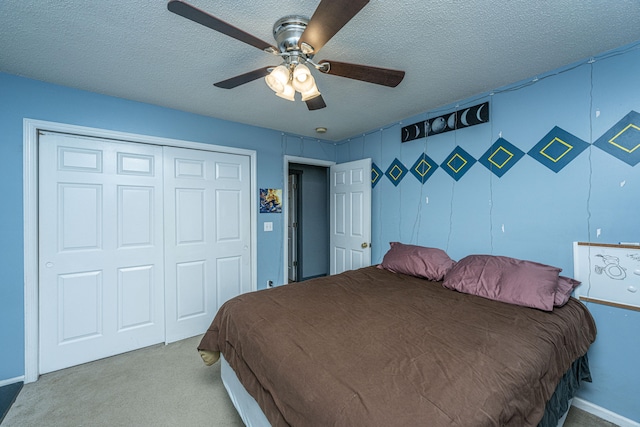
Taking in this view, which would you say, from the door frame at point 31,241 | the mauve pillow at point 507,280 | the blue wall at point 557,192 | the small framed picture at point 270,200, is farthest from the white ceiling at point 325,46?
the mauve pillow at point 507,280

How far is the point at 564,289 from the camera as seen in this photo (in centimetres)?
173

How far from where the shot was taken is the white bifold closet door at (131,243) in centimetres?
219

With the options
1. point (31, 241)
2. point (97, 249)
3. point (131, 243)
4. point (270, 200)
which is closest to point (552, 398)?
point (270, 200)

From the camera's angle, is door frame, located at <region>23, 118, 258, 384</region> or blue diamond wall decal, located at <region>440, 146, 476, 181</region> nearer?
door frame, located at <region>23, 118, 258, 384</region>

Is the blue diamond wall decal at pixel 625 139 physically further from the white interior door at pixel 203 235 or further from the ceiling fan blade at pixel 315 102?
the white interior door at pixel 203 235

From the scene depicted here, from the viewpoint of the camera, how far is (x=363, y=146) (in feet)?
11.7

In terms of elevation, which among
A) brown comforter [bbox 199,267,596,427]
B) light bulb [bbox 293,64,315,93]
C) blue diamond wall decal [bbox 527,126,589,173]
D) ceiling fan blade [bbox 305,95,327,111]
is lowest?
brown comforter [bbox 199,267,596,427]

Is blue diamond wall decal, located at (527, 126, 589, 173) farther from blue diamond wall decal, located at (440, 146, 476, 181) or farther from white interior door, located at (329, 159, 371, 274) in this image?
white interior door, located at (329, 159, 371, 274)

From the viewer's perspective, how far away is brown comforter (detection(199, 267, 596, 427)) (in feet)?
2.91

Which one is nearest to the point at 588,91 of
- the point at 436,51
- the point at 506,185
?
the point at 506,185

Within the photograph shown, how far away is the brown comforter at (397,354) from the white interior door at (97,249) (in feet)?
4.24

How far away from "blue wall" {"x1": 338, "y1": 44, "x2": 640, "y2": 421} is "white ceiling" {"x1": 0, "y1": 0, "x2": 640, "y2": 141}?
216mm

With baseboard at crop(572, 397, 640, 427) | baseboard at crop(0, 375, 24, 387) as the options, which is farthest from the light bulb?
baseboard at crop(0, 375, 24, 387)

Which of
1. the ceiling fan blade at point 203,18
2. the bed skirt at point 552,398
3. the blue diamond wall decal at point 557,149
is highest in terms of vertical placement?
the ceiling fan blade at point 203,18
